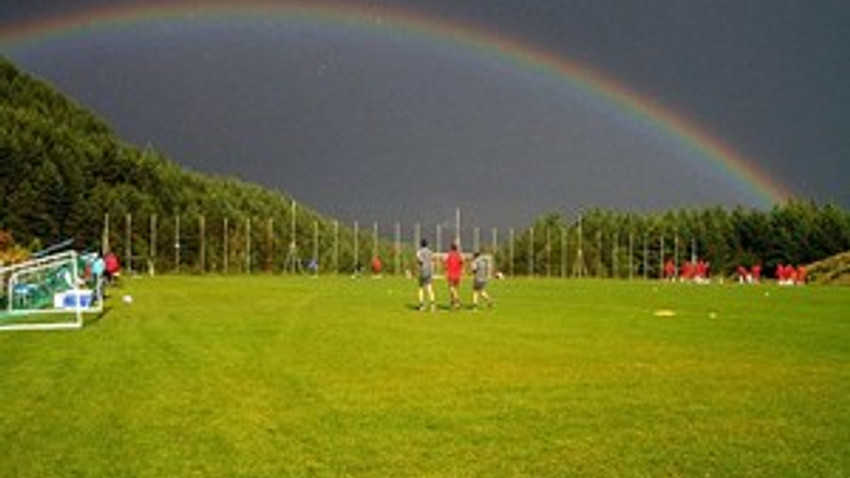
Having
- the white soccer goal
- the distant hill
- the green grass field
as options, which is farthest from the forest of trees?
the green grass field

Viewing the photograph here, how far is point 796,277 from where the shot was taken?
9838cm

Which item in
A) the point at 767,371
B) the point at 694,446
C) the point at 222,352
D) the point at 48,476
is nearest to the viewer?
the point at 48,476

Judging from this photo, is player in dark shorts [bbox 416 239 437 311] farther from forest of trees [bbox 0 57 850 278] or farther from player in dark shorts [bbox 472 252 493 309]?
forest of trees [bbox 0 57 850 278]

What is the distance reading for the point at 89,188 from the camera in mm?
123938

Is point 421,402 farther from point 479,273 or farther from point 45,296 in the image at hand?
point 45,296

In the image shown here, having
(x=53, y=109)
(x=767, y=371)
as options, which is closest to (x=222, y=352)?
(x=767, y=371)

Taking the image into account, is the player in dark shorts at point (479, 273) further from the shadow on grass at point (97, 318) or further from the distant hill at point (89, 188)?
the distant hill at point (89, 188)

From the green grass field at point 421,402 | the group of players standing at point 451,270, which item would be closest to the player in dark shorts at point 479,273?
the group of players standing at point 451,270

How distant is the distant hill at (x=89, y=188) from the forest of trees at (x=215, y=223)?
0.16 m

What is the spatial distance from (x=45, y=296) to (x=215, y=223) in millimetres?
98577

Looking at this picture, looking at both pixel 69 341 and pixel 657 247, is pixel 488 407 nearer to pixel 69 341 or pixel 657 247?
pixel 69 341

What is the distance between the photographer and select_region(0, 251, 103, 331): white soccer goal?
94.6 ft

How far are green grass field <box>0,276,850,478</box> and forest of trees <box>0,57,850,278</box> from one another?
9548 centimetres

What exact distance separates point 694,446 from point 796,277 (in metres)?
93.1
